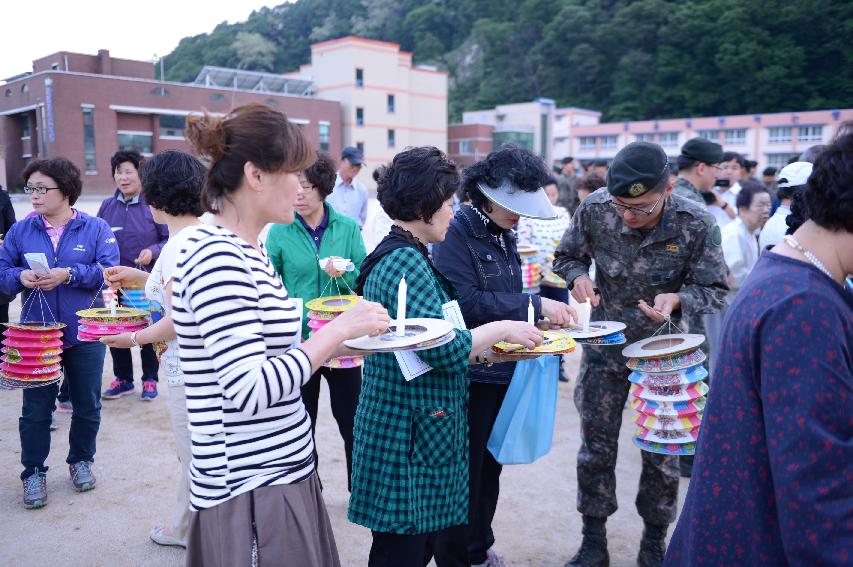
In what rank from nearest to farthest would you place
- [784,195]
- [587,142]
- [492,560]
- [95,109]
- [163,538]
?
1. [492,560]
2. [163,538]
3. [784,195]
4. [95,109]
5. [587,142]

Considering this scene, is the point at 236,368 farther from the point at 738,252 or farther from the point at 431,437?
the point at 738,252

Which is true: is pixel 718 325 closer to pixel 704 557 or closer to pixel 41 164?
pixel 704 557

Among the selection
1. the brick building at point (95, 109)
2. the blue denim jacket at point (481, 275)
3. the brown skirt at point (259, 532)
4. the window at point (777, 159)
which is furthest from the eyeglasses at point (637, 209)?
the window at point (777, 159)

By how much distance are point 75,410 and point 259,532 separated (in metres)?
3.10

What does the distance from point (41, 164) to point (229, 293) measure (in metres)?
3.35

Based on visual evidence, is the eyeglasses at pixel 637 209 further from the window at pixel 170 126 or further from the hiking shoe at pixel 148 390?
the window at pixel 170 126

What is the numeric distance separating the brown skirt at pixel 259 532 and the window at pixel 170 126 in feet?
136

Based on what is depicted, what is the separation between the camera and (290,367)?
5.52 feet

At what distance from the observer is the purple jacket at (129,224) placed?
587 centimetres

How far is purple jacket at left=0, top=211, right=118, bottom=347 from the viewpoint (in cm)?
421

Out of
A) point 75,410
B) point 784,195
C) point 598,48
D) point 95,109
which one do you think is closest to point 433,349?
point 75,410

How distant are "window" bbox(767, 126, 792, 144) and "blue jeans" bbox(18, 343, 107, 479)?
49.4m

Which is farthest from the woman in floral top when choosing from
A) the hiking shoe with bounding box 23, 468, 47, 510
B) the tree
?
the tree

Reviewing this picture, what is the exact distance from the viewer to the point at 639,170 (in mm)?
2920
